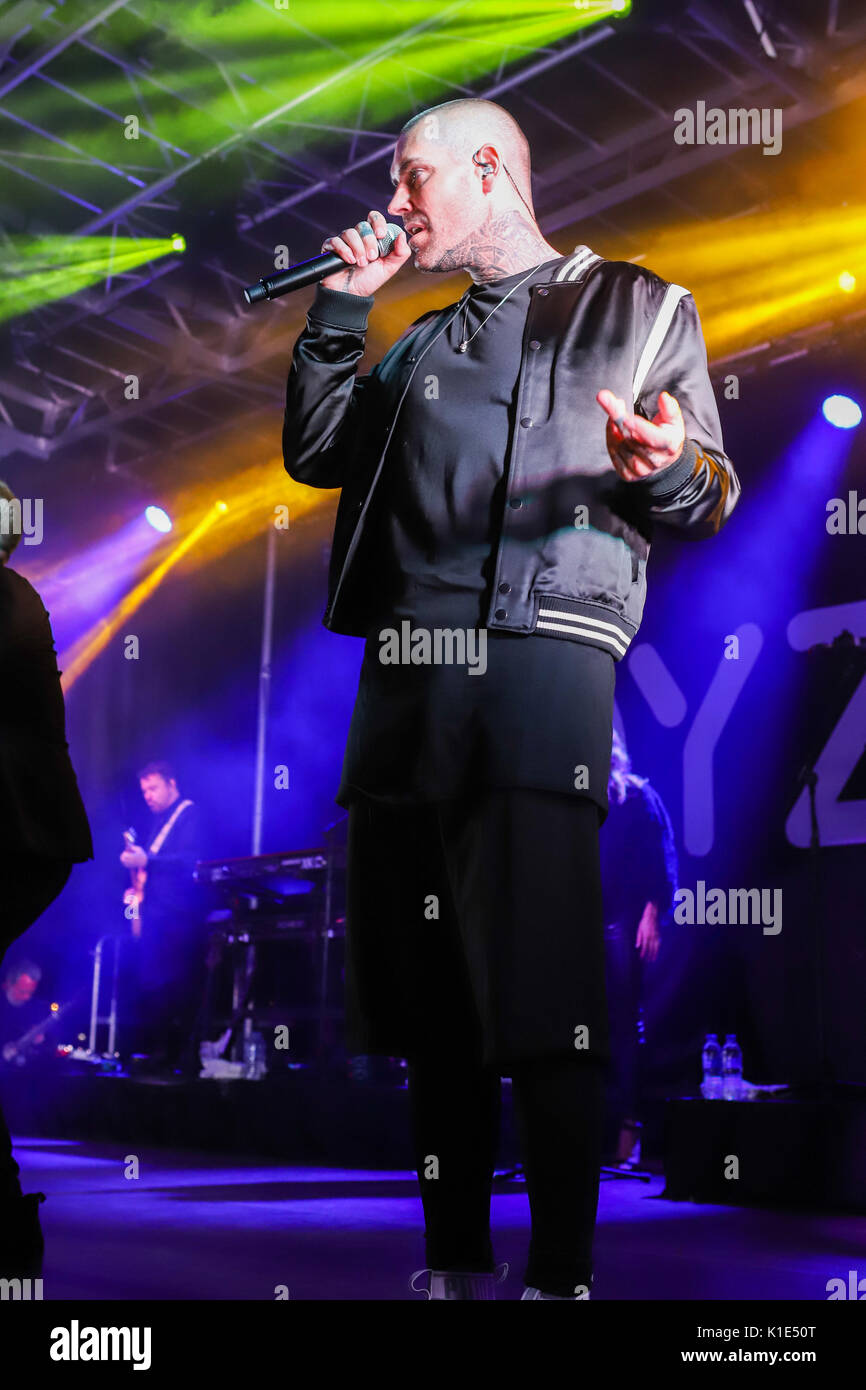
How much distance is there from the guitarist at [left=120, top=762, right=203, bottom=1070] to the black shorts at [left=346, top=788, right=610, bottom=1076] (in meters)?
5.95

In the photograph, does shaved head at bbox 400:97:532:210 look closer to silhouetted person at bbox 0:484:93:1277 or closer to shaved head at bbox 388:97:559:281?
shaved head at bbox 388:97:559:281

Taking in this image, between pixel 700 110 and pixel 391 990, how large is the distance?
5638 millimetres

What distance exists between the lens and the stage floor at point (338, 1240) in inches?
77.5

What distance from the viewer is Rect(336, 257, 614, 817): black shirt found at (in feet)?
4.96

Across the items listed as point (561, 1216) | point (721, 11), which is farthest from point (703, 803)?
point (561, 1216)

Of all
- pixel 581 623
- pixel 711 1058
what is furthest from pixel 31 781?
pixel 711 1058

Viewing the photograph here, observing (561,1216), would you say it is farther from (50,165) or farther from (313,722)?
(313,722)

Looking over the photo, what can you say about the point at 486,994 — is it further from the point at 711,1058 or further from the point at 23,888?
the point at 711,1058

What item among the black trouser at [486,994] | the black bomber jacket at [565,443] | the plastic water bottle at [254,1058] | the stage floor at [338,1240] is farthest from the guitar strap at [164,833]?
the black trouser at [486,994]

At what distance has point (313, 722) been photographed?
896 cm

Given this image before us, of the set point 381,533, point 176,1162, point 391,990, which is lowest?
point 176,1162

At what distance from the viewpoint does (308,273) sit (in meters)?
1.75

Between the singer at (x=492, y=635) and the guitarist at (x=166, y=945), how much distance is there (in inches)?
235

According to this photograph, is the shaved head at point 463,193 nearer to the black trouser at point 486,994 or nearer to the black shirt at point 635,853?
the black trouser at point 486,994
